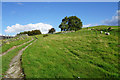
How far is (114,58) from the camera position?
1288cm

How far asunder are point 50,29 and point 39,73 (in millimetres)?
129276

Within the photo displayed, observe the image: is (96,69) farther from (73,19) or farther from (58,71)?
(73,19)

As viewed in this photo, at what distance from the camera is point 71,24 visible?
Answer: 7594 cm

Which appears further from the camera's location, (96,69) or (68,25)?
(68,25)

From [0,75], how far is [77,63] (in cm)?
1095

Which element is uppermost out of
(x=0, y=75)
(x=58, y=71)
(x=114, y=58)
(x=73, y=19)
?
(x=73, y=19)

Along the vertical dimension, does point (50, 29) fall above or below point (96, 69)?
above

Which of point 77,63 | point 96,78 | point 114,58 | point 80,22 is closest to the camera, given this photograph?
point 96,78

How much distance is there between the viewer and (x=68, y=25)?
78.0 metres

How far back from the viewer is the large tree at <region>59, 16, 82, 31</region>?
74412 millimetres

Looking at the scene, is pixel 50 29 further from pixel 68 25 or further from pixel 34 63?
pixel 34 63

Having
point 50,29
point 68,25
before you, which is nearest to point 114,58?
point 68,25

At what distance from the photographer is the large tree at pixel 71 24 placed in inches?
2930

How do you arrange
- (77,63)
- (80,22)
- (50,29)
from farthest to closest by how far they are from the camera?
(50,29) < (80,22) < (77,63)
